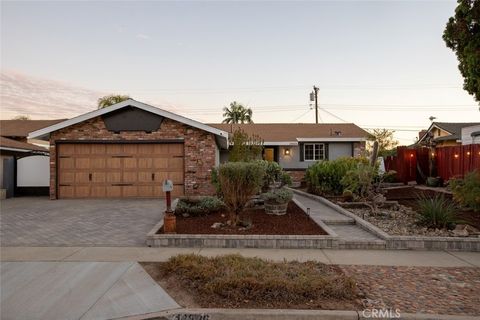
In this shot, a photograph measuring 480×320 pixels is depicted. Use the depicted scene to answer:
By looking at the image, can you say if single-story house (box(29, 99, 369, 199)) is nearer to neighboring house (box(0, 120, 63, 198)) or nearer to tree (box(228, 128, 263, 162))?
tree (box(228, 128, 263, 162))

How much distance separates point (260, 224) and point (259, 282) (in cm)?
383

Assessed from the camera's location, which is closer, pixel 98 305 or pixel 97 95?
pixel 98 305

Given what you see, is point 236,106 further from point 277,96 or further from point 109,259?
point 109,259

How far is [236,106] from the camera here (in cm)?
4397

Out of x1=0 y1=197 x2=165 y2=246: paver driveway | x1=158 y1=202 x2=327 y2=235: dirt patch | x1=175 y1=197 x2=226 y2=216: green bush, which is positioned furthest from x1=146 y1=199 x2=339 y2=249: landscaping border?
x1=175 y1=197 x2=226 y2=216: green bush

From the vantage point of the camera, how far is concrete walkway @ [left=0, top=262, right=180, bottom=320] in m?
3.73

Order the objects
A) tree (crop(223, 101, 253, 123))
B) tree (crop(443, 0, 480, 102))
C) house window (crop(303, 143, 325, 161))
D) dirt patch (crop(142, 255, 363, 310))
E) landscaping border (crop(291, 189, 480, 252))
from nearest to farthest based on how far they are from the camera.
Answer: dirt patch (crop(142, 255, 363, 310)), landscaping border (crop(291, 189, 480, 252)), tree (crop(443, 0, 480, 102)), house window (crop(303, 143, 325, 161)), tree (crop(223, 101, 253, 123))

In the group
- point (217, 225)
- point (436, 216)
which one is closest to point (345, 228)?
point (436, 216)

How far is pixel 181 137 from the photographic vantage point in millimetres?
13398

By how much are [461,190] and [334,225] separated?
3.68 m

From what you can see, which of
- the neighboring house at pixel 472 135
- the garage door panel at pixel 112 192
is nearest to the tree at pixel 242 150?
the garage door panel at pixel 112 192

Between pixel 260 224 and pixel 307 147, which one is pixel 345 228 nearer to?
pixel 260 224

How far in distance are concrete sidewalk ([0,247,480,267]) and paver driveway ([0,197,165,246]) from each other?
541 millimetres

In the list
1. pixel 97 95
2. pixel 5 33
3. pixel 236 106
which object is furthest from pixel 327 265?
pixel 236 106
